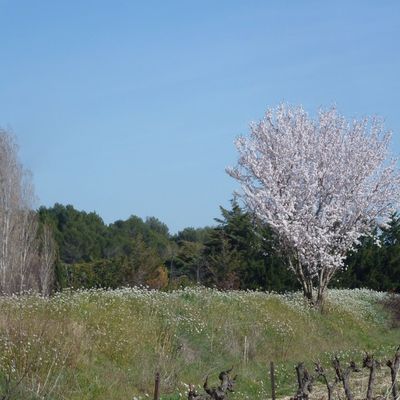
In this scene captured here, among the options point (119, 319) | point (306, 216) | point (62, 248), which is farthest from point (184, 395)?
point (62, 248)

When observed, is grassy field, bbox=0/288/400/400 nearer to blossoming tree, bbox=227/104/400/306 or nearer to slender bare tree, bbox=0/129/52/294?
blossoming tree, bbox=227/104/400/306

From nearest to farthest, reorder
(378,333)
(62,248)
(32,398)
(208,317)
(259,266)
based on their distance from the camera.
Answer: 1. (32,398)
2. (208,317)
3. (378,333)
4. (259,266)
5. (62,248)

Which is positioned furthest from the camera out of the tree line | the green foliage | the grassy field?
the green foliage

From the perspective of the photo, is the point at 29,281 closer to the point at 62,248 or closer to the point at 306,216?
the point at 306,216

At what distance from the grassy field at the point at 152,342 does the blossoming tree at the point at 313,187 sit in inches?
128

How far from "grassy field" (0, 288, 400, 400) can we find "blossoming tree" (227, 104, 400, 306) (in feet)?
10.6

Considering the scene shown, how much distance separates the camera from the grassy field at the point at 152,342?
12.1m

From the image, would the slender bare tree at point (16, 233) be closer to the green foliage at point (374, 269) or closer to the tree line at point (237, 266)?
the tree line at point (237, 266)

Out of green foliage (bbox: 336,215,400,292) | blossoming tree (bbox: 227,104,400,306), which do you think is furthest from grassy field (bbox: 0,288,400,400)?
green foliage (bbox: 336,215,400,292)

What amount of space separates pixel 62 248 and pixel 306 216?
3797 centimetres

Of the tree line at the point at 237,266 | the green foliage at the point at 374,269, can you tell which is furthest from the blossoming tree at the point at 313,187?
the green foliage at the point at 374,269

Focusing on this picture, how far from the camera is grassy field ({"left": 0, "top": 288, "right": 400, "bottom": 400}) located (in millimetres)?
12102

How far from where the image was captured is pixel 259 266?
111ft

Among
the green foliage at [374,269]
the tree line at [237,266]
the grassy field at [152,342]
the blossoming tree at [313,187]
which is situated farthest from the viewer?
the green foliage at [374,269]
